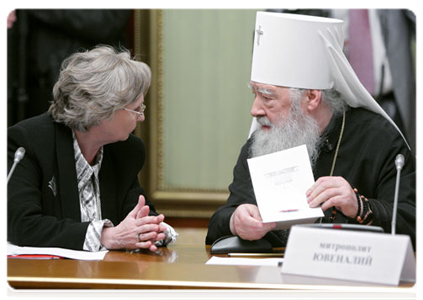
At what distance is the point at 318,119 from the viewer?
3270mm

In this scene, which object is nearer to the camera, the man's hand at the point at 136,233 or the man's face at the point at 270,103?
the man's hand at the point at 136,233

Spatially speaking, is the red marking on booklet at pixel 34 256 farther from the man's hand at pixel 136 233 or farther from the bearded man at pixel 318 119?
the bearded man at pixel 318 119

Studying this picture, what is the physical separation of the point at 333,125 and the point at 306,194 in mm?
739

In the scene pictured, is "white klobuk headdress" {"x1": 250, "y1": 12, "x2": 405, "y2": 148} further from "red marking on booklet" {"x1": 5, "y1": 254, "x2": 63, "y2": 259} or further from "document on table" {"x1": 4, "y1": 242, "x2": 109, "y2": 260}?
"red marking on booklet" {"x1": 5, "y1": 254, "x2": 63, "y2": 259}

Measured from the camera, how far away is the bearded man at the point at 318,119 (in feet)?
10.1

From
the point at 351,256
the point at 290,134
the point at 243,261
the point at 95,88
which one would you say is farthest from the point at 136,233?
the point at 351,256

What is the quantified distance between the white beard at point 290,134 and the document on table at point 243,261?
74cm

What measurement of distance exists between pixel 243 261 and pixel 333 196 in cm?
40

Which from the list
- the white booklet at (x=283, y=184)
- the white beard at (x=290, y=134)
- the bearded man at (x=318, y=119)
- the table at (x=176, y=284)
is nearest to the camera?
the table at (x=176, y=284)

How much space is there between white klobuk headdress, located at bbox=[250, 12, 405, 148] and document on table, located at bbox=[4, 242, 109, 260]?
3.51ft

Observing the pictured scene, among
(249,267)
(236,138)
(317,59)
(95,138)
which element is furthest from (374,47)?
(249,267)

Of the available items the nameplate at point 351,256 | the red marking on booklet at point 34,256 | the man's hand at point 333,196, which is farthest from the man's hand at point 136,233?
the nameplate at point 351,256
